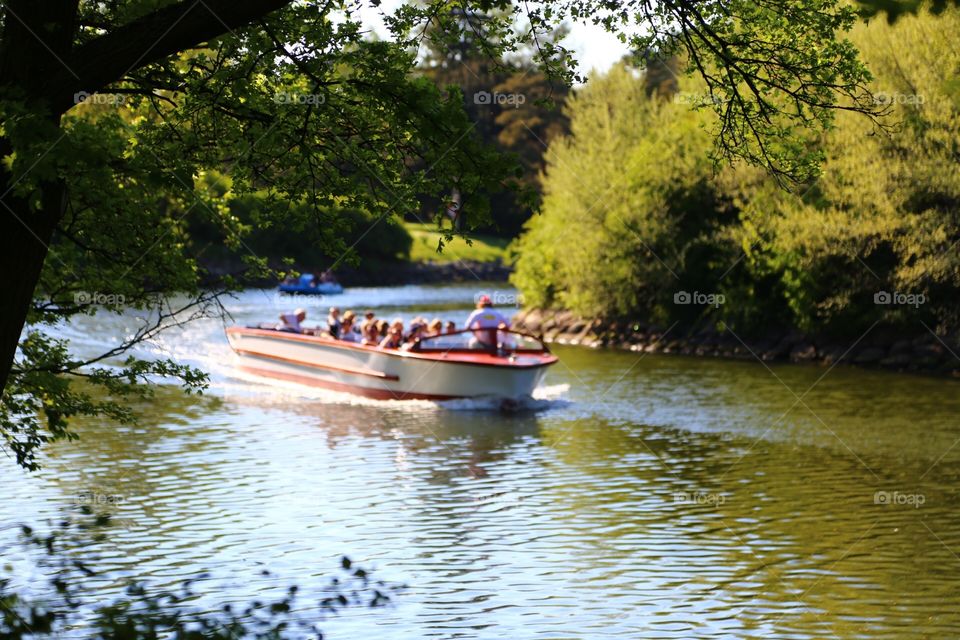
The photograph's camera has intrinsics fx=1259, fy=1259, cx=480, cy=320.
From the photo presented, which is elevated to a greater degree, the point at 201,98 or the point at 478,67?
the point at 478,67

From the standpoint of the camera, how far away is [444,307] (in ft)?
187

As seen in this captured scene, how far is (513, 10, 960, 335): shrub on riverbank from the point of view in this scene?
32594 millimetres

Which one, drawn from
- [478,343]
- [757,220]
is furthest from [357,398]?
[757,220]

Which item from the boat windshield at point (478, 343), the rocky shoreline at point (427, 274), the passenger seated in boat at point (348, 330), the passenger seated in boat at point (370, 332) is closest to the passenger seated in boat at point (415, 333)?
the boat windshield at point (478, 343)

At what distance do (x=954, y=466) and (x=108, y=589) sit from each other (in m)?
13.1

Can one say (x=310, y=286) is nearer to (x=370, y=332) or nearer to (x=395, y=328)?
(x=370, y=332)

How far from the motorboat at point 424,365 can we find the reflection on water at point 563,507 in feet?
1.62

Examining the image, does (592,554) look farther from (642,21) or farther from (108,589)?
(642,21)

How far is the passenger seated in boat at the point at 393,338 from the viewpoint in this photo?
27.9 m

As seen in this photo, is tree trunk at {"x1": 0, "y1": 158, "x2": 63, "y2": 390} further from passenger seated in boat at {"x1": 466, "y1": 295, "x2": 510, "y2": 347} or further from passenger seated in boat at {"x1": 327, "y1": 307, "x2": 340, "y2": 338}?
passenger seated in boat at {"x1": 327, "y1": 307, "x2": 340, "y2": 338}

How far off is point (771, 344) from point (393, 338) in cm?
1434

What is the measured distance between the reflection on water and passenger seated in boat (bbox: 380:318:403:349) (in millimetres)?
1311

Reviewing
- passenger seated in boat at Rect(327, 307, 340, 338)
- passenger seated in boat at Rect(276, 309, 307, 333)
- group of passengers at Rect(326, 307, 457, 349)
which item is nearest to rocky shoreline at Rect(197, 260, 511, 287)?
passenger seated in boat at Rect(276, 309, 307, 333)

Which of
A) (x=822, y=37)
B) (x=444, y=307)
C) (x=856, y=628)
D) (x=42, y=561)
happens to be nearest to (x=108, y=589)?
(x=42, y=561)
